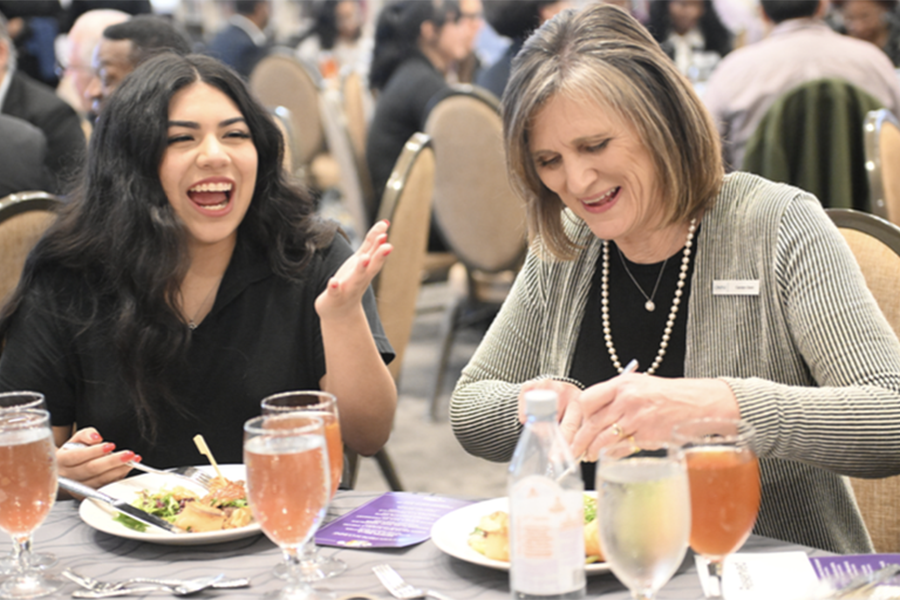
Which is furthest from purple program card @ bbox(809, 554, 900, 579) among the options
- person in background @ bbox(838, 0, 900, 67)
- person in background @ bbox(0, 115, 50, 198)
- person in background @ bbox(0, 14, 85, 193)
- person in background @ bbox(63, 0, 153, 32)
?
person in background @ bbox(838, 0, 900, 67)

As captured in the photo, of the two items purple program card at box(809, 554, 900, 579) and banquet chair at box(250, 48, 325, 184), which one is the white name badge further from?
banquet chair at box(250, 48, 325, 184)

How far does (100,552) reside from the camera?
1140 mm

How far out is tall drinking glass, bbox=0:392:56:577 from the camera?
1.10m

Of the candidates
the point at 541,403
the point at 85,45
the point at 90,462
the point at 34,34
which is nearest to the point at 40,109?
the point at 85,45

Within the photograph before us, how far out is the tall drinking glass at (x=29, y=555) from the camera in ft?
3.62

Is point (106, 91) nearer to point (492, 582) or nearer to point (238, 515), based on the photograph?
point (238, 515)

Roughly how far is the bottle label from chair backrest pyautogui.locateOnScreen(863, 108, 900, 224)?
5.21 ft

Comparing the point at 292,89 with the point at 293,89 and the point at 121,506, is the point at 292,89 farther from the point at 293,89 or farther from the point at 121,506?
the point at 121,506

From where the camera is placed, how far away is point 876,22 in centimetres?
506

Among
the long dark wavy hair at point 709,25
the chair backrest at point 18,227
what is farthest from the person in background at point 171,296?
the long dark wavy hair at point 709,25

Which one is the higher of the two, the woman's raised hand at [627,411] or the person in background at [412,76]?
the person in background at [412,76]

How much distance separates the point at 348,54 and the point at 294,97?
2.85 m

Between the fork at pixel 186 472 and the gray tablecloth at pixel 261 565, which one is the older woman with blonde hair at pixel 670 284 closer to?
the gray tablecloth at pixel 261 565

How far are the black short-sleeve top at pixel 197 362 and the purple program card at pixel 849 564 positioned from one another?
919 millimetres
